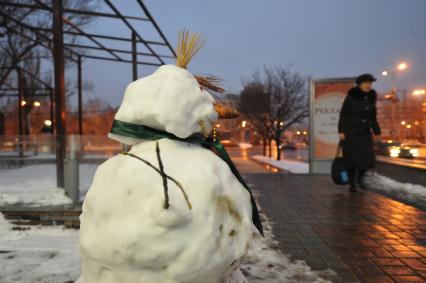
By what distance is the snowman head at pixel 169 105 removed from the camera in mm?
2086

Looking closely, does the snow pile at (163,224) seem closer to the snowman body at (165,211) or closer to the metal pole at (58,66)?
the snowman body at (165,211)

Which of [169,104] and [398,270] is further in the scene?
[398,270]

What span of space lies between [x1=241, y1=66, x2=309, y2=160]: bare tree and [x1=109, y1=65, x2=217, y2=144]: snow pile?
23.7m

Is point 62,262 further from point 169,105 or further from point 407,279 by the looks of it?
point 407,279

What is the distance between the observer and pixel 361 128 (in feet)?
25.0

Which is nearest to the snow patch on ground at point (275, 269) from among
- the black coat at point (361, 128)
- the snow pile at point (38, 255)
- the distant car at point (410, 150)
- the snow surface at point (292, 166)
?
the snow pile at point (38, 255)

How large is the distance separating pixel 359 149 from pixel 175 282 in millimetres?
6526

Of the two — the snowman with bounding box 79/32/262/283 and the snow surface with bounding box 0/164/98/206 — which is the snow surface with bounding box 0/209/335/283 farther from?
the snowman with bounding box 79/32/262/283

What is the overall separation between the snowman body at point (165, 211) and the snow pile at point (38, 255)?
1881 millimetres

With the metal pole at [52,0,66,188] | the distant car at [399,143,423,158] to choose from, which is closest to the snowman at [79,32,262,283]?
the metal pole at [52,0,66,188]

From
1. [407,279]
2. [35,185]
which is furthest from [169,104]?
[35,185]

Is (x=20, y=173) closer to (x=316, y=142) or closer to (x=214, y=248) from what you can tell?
(x=214, y=248)

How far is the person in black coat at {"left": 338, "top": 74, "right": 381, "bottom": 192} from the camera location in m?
7.57

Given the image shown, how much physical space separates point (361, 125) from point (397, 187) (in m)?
1.49
